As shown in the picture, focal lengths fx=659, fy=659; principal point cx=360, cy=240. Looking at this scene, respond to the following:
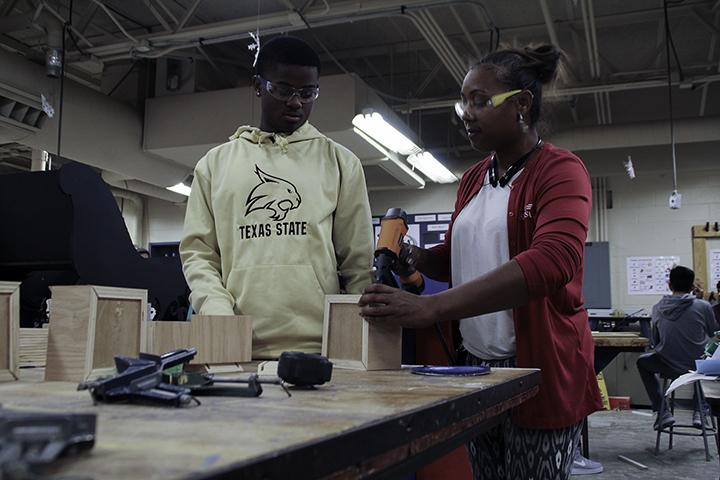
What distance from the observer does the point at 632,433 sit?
5.50 m

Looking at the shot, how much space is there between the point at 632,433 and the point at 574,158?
4943 mm

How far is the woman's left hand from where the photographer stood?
3.35ft

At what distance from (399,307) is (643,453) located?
4.40 m

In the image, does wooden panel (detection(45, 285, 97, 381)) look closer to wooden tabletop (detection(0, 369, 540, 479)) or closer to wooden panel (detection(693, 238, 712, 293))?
wooden tabletop (detection(0, 369, 540, 479))

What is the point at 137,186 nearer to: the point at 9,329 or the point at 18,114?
the point at 18,114

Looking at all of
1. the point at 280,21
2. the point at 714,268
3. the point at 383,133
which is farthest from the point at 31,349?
the point at 714,268

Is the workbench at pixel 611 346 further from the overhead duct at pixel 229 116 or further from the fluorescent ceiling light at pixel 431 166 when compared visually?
the fluorescent ceiling light at pixel 431 166

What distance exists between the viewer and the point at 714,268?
8.02 meters

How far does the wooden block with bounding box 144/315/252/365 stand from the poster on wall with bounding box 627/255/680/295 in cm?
807

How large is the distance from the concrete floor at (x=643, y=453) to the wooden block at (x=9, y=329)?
374 centimetres

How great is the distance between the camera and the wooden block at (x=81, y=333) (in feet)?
2.77

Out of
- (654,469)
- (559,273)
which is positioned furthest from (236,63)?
(559,273)

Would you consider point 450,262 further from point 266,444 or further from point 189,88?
point 189,88

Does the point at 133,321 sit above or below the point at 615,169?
below
